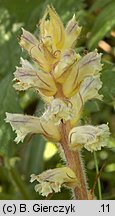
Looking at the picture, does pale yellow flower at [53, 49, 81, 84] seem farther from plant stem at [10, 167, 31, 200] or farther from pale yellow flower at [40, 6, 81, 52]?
plant stem at [10, 167, 31, 200]

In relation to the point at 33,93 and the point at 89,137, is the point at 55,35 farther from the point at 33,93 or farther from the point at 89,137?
the point at 33,93

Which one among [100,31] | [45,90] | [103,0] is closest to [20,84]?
[45,90]

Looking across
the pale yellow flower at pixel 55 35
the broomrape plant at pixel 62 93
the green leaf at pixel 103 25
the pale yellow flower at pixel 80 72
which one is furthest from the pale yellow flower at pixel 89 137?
the green leaf at pixel 103 25

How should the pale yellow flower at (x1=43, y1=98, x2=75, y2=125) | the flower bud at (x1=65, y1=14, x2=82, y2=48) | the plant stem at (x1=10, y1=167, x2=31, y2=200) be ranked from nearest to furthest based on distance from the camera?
the pale yellow flower at (x1=43, y1=98, x2=75, y2=125) → the flower bud at (x1=65, y1=14, x2=82, y2=48) → the plant stem at (x1=10, y1=167, x2=31, y2=200)

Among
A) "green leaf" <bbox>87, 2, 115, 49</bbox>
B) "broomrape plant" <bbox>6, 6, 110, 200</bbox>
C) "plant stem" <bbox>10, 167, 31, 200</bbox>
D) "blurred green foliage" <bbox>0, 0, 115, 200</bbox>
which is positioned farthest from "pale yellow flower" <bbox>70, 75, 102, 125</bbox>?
"plant stem" <bbox>10, 167, 31, 200</bbox>

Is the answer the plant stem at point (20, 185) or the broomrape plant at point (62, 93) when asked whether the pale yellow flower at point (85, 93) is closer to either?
the broomrape plant at point (62, 93)

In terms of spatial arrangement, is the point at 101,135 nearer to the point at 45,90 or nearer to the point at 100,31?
the point at 45,90
